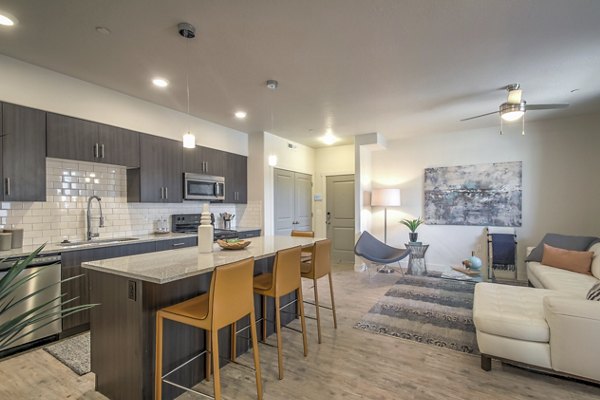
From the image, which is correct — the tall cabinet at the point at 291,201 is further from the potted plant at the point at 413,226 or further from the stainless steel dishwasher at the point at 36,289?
the stainless steel dishwasher at the point at 36,289

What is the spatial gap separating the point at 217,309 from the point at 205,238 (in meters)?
0.81

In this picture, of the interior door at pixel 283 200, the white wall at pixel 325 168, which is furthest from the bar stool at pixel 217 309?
the white wall at pixel 325 168

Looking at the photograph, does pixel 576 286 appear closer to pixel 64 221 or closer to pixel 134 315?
pixel 134 315

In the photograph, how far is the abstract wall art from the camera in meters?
5.30

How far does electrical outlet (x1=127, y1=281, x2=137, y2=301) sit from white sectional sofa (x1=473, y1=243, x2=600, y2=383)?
8.54 ft

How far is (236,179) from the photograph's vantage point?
5500 millimetres

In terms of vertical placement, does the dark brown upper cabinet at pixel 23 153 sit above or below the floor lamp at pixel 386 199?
above

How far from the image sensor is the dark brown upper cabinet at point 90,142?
3152mm

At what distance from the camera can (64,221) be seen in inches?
134

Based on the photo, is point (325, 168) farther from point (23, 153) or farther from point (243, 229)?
point (23, 153)

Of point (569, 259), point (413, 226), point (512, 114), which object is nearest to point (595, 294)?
point (569, 259)

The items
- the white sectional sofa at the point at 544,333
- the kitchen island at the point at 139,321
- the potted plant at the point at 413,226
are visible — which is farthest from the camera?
the potted plant at the point at 413,226

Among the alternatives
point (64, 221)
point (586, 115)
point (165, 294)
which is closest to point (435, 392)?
point (165, 294)

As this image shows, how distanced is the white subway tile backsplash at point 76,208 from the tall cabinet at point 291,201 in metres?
2.25
